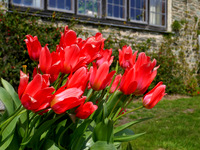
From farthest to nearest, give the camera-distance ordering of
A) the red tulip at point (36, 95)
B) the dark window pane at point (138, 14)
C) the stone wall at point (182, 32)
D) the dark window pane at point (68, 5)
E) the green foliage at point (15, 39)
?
1. the dark window pane at point (138, 14)
2. the stone wall at point (182, 32)
3. the dark window pane at point (68, 5)
4. the green foliage at point (15, 39)
5. the red tulip at point (36, 95)

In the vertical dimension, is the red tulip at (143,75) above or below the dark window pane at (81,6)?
below

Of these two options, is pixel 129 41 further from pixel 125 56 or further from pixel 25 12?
pixel 125 56

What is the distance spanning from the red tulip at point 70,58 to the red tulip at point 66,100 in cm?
13

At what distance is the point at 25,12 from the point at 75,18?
1.42m

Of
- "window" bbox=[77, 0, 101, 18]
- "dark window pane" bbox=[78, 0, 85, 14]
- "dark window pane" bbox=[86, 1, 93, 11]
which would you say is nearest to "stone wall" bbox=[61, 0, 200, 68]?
"window" bbox=[77, 0, 101, 18]

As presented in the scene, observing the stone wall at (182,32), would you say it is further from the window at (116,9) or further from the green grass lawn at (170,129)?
the green grass lawn at (170,129)

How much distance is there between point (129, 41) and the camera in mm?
7512

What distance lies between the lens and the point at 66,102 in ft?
2.04

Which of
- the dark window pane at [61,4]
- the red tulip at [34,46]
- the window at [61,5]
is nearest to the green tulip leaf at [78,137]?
the red tulip at [34,46]

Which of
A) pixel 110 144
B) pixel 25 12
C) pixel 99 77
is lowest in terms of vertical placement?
pixel 110 144

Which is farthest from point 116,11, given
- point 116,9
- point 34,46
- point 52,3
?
point 34,46

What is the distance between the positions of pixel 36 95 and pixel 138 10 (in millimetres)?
7821

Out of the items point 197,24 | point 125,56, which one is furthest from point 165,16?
point 125,56

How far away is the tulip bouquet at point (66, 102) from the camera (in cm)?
63
